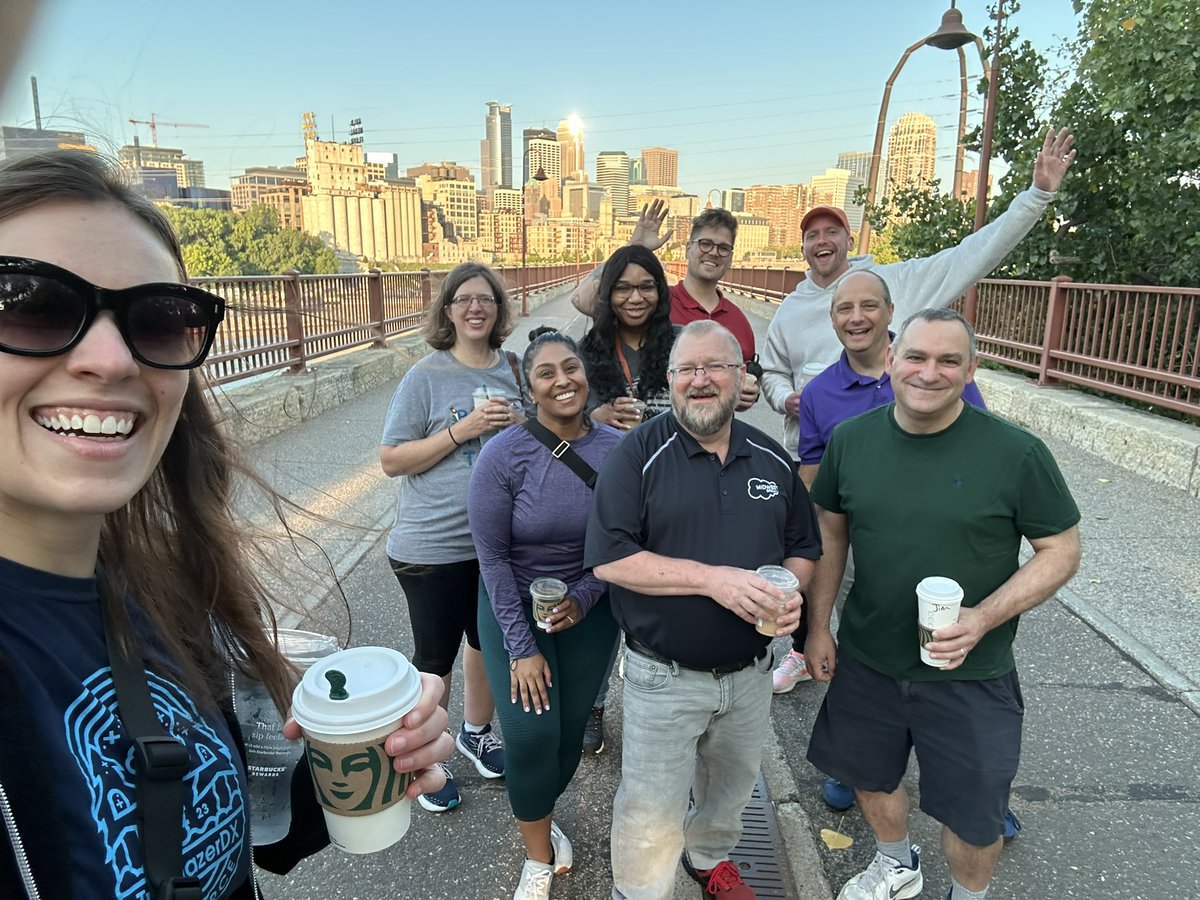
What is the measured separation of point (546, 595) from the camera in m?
2.40

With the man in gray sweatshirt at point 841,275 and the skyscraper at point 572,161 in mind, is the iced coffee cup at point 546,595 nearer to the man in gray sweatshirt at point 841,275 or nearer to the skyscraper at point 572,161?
the man in gray sweatshirt at point 841,275

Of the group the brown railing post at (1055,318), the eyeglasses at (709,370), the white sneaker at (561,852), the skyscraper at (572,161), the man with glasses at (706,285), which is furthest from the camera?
the skyscraper at (572,161)

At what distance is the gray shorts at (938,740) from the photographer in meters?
2.21

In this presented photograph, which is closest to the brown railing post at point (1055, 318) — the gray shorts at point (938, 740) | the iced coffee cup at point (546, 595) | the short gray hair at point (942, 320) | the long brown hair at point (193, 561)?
the short gray hair at point (942, 320)

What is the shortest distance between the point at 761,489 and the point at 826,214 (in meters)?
2.42

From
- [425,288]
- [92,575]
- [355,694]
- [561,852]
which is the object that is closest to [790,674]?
[561,852]

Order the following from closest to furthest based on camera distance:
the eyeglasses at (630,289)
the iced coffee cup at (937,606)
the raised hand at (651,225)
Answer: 1. the iced coffee cup at (937,606)
2. the eyeglasses at (630,289)
3. the raised hand at (651,225)

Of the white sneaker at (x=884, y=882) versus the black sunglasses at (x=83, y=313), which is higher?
the black sunglasses at (x=83, y=313)

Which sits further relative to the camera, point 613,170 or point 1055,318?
point 613,170

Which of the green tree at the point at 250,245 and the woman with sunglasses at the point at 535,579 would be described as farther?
the woman with sunglasses at the point at 535,579

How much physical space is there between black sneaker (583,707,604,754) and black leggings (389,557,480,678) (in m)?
0.73

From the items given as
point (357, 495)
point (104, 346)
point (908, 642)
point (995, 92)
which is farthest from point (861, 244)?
point (104, 346)

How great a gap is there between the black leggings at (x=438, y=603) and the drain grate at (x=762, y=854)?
1.31 meters

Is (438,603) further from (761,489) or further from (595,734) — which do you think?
(761,489)
